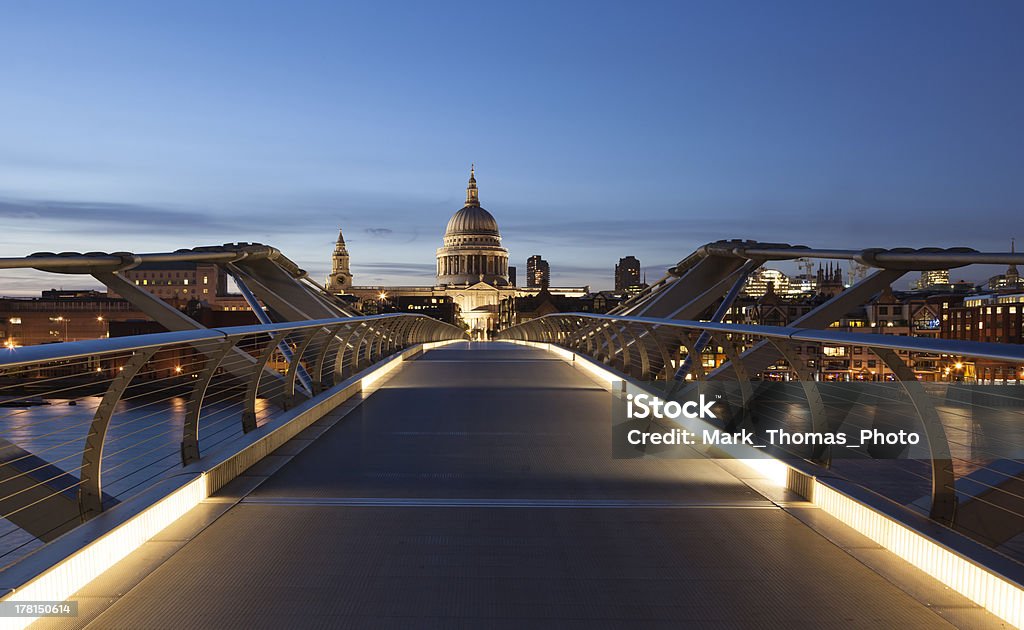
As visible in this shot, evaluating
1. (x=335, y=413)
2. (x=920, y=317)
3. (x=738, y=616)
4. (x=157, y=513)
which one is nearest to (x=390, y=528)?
(x=157, y=513)

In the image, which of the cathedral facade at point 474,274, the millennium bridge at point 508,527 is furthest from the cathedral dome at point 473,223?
the millennium bridge at point 508,527

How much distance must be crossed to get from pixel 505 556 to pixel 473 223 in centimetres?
19360

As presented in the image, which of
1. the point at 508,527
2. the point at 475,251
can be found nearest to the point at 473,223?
the point at 475,251

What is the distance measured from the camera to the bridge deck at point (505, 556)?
3332 mm

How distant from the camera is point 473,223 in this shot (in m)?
196

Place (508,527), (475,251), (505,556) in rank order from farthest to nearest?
(475,251), (508,527), (505,556)

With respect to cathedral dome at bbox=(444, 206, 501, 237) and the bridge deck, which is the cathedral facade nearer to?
cathedral dome at bbox=(444, 206, 501, 237)

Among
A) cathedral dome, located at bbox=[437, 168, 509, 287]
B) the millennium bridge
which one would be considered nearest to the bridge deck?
the millennium bridge

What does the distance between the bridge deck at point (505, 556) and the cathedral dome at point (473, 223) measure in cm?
19035

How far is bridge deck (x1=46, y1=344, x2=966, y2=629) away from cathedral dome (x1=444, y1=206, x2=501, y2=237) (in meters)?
190

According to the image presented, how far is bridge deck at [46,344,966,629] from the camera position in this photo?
333 cm

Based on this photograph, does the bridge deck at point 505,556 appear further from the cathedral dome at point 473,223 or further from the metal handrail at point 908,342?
the cathedral dome at point 473,223

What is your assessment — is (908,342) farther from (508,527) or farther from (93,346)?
(93,346)

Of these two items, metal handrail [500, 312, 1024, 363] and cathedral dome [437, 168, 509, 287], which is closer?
metal handrail [500, 312, 1024, 363]
